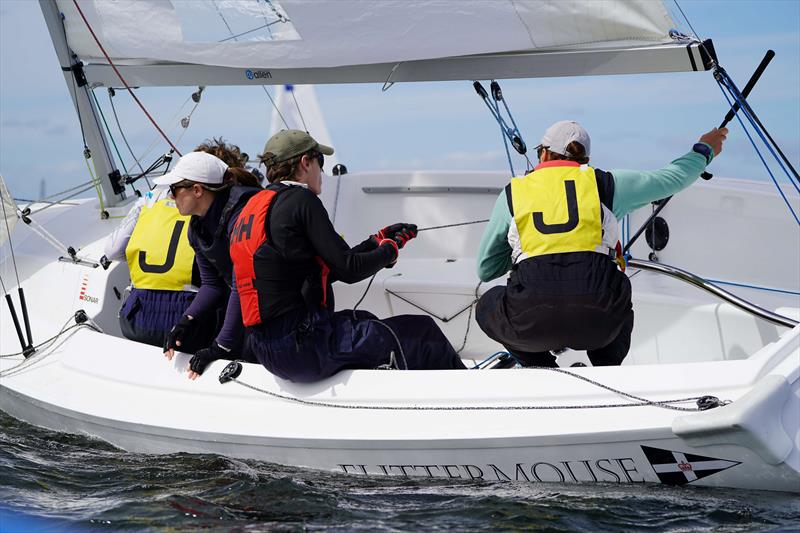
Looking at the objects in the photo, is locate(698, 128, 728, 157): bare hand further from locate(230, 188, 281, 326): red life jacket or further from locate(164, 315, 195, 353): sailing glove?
locate(164, 315, 195, 353): sailing glove

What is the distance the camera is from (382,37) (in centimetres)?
397

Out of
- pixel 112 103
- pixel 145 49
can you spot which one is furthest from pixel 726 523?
pixel 112 103

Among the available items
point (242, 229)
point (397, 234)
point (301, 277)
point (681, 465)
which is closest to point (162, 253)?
point (242, 229)

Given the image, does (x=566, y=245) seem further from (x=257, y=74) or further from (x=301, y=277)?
(x=257, y=74)

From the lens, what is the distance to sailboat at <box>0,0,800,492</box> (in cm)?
266

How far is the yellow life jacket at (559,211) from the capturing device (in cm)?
283

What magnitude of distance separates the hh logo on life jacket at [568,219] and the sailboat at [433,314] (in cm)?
41

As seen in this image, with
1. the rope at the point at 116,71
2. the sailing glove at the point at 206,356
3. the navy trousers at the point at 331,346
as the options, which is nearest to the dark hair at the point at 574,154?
the navy trousers at the point at 331,346

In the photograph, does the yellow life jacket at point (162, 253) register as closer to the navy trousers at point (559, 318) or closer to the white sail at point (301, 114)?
the navy trousers at point (559, 318)

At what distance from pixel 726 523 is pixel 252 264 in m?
1.53

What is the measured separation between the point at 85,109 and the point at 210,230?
2.08 metres

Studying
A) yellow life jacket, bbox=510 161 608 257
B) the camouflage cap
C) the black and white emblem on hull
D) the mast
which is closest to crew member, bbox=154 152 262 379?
the camouflage cap

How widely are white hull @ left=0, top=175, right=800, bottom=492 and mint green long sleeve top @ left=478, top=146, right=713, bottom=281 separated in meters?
0.41

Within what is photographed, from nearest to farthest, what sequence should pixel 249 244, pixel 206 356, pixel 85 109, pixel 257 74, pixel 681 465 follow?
pixel 681 465
pixel 249 244
pixel 206 356
pixel 257 74
pixel 85 109
